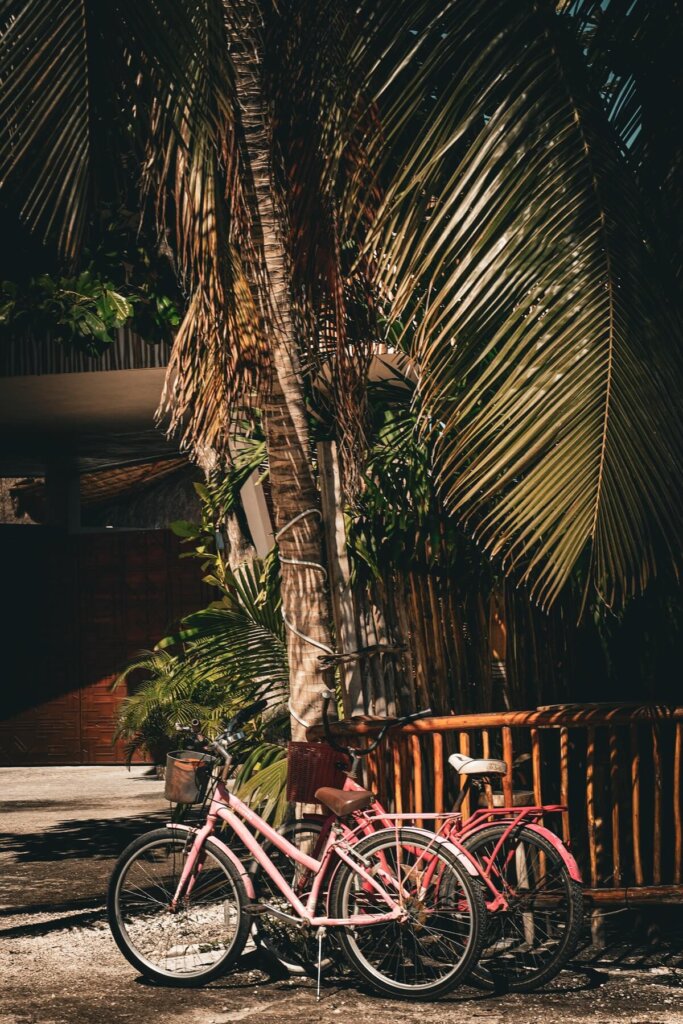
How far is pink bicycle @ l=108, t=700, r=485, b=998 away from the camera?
530 cm

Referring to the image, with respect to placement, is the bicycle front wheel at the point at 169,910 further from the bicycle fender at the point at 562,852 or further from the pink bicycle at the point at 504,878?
the bicycle fender at the point at 562,852

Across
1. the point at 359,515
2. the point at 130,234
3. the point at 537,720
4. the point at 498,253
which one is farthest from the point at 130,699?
the point at 498,253

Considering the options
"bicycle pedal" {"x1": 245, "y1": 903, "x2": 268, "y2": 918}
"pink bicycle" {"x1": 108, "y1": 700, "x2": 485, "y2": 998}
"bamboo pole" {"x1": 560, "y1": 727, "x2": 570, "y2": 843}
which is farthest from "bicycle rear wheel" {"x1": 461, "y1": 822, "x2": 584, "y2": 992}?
"bicycle pedal" {"x1": 245, "y1": 903, "x2": 268, "y2": 918}

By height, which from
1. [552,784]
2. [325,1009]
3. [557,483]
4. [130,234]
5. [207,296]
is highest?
[130,234]

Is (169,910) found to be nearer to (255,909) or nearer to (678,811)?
(255,909)

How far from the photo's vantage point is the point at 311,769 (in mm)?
5676

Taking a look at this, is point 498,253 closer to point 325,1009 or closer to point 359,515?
point 359,515

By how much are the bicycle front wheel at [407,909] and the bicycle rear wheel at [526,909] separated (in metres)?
0.20

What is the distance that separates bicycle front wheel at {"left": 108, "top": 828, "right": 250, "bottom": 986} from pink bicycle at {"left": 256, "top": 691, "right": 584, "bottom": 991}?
193 mm

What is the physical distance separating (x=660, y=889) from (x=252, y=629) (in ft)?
10.3

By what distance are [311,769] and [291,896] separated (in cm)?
54

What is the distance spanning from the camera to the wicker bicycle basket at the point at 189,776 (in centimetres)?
564

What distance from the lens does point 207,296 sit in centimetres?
683

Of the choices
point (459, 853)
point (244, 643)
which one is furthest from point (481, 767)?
point (244, 643)
